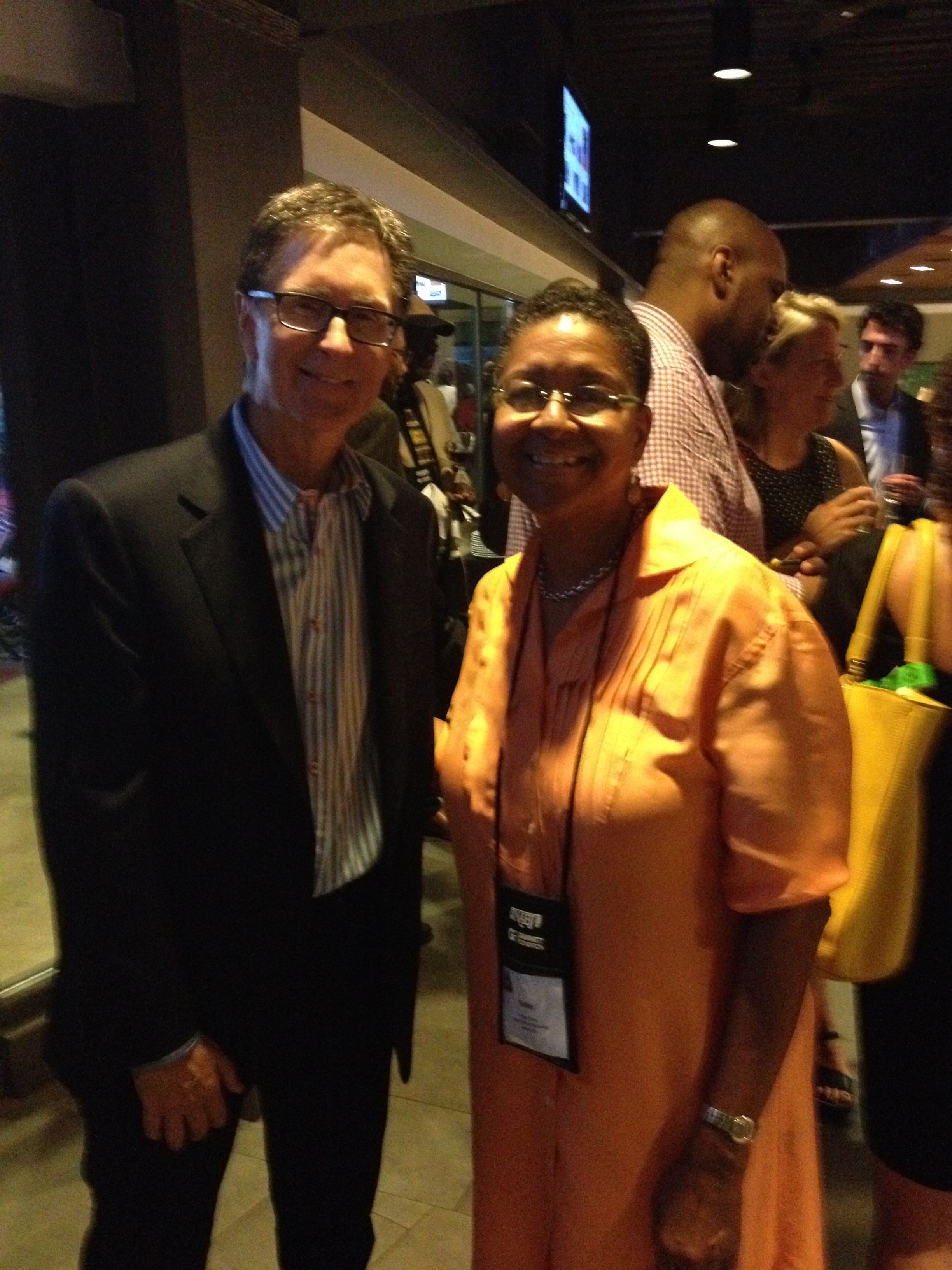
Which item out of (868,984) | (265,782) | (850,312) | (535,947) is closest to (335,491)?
(265,782)

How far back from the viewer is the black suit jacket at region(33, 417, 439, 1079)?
1226 millimetres

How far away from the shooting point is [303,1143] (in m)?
1.56

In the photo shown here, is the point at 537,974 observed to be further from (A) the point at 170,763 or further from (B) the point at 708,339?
(B) the point at 708,339

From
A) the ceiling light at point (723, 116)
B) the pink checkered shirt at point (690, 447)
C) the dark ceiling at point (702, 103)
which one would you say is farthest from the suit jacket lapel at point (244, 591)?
the ceiling light at point (723, 116)

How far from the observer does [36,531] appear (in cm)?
254

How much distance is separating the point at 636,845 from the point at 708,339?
1.19 meters

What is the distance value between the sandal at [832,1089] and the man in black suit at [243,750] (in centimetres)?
141

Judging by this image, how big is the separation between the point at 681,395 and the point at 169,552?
963mm

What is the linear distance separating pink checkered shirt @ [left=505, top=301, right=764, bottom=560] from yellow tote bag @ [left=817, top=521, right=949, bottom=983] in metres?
0.45

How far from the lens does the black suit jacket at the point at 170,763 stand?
1.23 meters

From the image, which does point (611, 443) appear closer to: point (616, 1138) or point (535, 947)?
point (535, 947)

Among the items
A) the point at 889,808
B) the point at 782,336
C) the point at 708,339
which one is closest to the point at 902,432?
the point at 782,336

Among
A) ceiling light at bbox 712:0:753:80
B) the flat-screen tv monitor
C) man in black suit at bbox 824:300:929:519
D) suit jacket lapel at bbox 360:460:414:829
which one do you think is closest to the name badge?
suit jacket lapel at bbox 360:460:414:829

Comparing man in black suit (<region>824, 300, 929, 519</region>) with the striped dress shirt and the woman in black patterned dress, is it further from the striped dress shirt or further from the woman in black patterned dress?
the striped dress shirt
